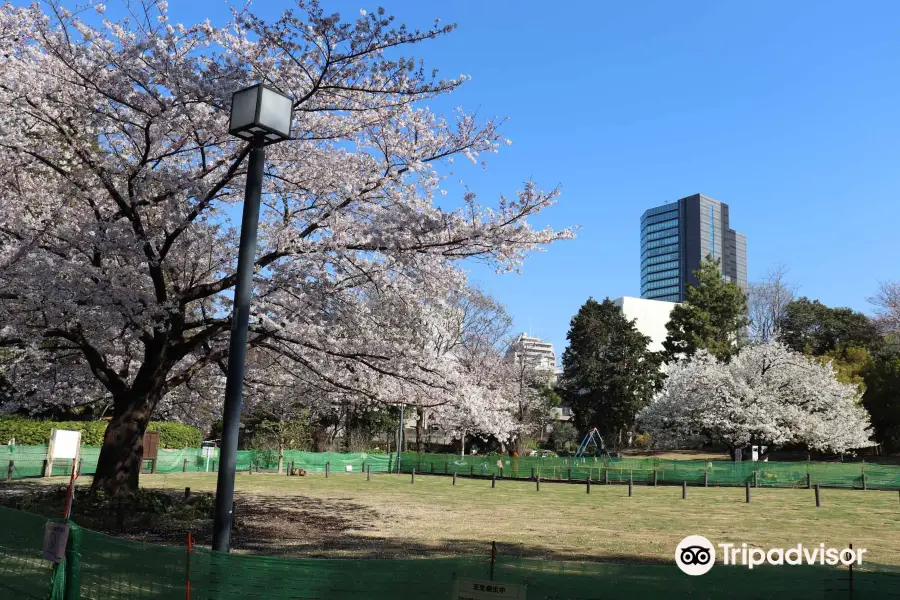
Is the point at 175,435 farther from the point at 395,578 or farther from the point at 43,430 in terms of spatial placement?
the point at 395,578

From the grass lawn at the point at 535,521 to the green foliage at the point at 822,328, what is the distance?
145 feet

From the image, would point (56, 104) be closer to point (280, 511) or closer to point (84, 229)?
point (84, 229)

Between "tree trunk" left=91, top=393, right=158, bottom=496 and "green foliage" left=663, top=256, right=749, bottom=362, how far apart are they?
57894 millimetres

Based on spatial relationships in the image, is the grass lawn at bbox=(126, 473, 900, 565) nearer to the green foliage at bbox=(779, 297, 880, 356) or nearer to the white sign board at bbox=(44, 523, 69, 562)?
the white sign board at bbox=(44, 523, 69, 562)

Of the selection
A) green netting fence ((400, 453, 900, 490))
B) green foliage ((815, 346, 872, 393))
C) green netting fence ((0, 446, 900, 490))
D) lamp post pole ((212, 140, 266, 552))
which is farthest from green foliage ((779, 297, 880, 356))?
lamp post pole ((212, 140, 266, 552))

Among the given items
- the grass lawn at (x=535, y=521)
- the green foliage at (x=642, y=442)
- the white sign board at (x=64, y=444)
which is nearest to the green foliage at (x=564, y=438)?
the green foliage at (x=642, y=442)

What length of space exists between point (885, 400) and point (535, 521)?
4846cm

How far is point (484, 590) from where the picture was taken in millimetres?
5375

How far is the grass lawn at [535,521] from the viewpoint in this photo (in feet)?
46.1

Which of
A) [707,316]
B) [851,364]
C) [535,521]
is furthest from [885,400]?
[535,521]

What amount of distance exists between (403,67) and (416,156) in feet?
6.87

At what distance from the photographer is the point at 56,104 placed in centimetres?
1369

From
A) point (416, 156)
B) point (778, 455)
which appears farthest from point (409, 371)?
point (778, 455)

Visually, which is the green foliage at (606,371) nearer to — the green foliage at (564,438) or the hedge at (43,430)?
the green foliage at (564,438)
